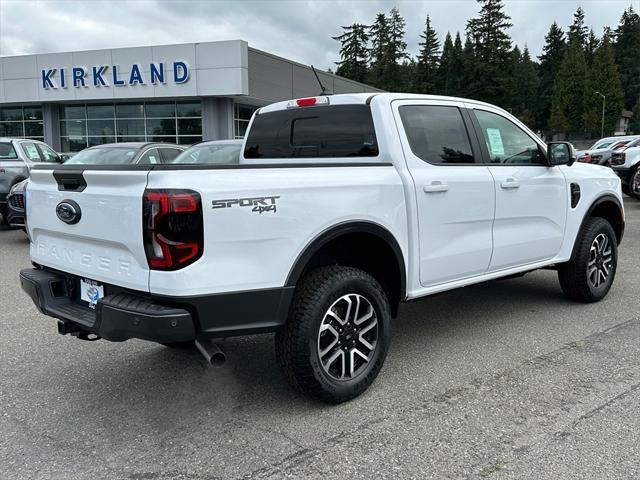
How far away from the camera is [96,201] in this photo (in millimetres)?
3006

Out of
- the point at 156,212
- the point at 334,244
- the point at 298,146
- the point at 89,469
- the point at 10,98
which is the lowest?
the point at 89,469

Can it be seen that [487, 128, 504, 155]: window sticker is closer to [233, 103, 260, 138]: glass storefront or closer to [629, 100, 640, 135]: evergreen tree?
[233, 103, 260, 138]: glass storefront

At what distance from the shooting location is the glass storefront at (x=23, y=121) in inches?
1287

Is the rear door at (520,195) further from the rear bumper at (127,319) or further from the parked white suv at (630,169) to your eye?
the parked white suv at (630,169)

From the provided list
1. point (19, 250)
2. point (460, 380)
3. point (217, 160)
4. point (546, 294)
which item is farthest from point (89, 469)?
point (19, 250)

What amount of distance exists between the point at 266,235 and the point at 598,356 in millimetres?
2794

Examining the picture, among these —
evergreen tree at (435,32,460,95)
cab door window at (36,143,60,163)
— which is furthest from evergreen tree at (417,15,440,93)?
cab door window at (36,143,60,163)

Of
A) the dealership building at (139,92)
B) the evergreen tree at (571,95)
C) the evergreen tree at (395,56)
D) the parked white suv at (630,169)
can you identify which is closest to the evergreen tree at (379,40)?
the evergreen tree at (395,56)

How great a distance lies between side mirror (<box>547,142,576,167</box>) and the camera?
4.96 m

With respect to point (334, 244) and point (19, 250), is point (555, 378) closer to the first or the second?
point (334, 244)

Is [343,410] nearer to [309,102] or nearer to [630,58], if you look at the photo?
[309,102]

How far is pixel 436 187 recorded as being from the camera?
3.89 m

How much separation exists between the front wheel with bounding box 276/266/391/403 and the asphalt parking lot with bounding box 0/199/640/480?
19 cm

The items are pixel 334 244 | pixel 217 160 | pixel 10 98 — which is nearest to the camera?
pixel 334 244
